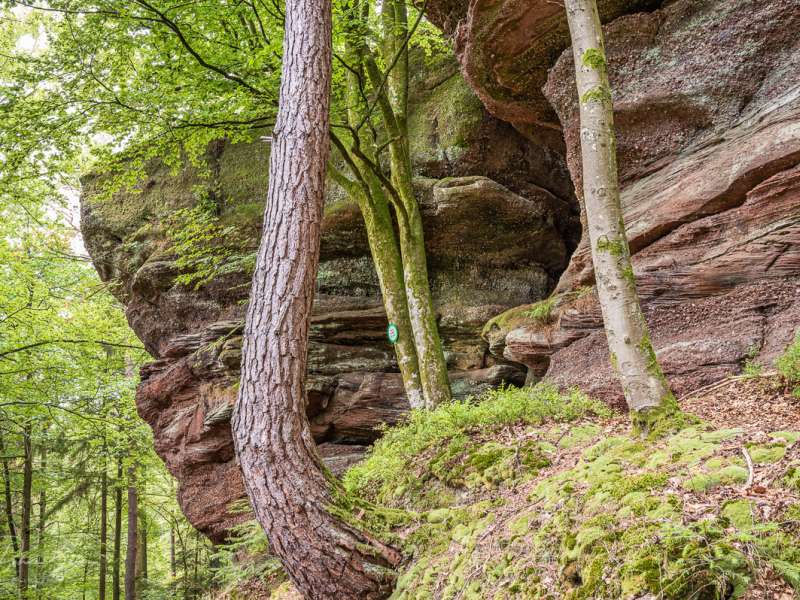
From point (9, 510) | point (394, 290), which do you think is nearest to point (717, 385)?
→ point (394, 290)

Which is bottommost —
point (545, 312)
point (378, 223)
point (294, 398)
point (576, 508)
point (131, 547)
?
point (131, 547)

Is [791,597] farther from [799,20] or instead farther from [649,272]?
[799,20]

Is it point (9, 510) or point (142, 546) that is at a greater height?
point (9, 510)

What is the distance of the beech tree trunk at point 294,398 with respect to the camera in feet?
14.4

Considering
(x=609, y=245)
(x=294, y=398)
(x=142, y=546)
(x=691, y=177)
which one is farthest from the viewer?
(x=142, y=546)

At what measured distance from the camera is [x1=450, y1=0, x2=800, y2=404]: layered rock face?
6668mm

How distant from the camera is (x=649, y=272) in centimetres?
789

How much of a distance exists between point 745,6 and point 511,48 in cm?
339

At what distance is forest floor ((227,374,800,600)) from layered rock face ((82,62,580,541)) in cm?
511

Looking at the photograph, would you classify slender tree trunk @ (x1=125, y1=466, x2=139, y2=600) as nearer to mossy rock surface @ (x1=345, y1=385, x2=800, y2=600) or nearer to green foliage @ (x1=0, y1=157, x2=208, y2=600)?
green foliage @ (x1=0, y1=157, x2=208, y2=600)

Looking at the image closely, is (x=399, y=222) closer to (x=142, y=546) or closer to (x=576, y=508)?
(x=576, y=508)

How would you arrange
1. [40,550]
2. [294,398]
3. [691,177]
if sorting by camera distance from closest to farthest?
[294,398]
[691,177]
[40,550]

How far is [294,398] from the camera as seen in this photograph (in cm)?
470

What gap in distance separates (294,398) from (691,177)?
21.5 feet
